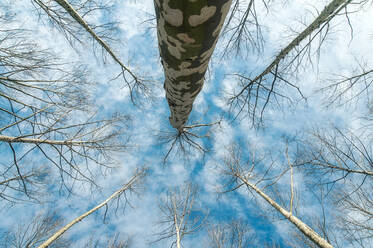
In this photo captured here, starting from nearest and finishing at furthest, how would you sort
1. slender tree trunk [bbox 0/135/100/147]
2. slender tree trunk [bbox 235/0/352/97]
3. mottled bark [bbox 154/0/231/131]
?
1. mottled bark [bbox 154/0/231/131]
2. slender tree trunk [bbox 235/0/352/97]
3. slender tree trunk [bbox 0/135/100/147]

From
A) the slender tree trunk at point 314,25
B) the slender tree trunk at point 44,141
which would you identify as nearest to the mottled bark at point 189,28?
the slender tree trunk at point 314,25

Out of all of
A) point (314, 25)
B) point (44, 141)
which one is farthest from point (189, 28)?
point (44, 141)

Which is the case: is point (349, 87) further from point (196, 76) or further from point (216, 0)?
point (216, 0)

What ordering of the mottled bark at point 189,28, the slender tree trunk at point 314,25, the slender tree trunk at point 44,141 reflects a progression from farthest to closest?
the slender tree trunk at point 44,141, the slender tree trunk at point 314,25, the mottled bark at point 189,28

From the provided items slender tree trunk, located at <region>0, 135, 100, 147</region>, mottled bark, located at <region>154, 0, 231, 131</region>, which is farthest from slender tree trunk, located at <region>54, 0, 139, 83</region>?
mottled bark, located at <region>154, 0, 231, 131</region>

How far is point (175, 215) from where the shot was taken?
6527 millimetres

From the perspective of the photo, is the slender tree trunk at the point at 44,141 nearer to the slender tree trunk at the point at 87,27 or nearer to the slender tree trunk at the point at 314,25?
the slender tree trunk at the point at 87,27

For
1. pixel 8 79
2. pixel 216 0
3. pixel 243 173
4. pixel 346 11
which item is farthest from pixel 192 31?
pixel 243 173

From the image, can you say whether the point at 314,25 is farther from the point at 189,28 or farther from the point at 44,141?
Result: the point at 44,141

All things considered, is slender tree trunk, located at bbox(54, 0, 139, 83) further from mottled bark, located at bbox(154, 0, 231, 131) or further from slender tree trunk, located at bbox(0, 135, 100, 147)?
mottled bark, located at bbox(154, 0, 231, 131)

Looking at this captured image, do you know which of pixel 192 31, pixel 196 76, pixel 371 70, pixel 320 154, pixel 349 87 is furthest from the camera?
pixel 320 154

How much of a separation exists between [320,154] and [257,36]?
3890mm

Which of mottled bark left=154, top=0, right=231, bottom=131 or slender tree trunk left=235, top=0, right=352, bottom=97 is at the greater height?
slender tree trunk left=235, top=0, right=352, bottom=97

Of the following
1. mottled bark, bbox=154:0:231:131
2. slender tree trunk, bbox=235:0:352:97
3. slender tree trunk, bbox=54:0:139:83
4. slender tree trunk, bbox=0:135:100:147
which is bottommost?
mottled bark, bbox=154:0:231:131
